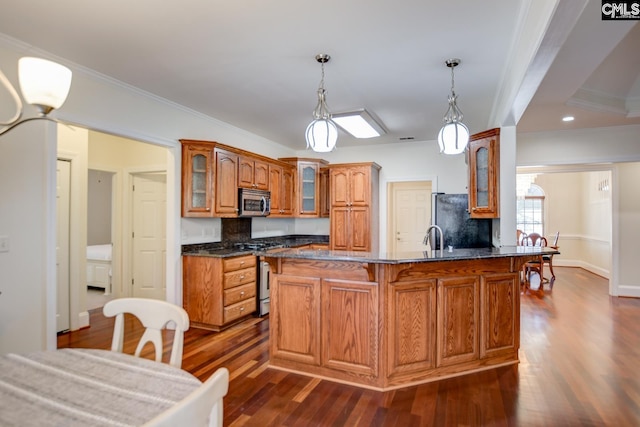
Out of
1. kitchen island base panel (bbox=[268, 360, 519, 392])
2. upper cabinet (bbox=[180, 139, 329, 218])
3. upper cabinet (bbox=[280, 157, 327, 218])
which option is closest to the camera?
kitchen island base panel (bbox=[268, 360, 519, 392])

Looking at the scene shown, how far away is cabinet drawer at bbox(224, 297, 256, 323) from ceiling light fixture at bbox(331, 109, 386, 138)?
2585 millimetres

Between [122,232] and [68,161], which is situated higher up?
[68,161]

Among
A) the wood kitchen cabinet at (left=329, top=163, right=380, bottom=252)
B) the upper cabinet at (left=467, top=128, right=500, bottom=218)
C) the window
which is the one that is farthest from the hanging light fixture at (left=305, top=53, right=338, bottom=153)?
the window

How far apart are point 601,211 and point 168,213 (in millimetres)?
8890

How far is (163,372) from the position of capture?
1284 millimetres

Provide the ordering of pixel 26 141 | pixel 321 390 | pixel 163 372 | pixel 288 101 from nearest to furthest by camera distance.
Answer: pixel 163 372 → pixel 321 390 → pixel 26 141 → pixel 288 101

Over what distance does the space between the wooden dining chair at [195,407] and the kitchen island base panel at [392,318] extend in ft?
5.97

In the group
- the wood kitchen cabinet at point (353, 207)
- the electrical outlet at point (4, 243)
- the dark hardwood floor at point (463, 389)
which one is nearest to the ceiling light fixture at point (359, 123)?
the wood kitchen cabinet at point (353, 207)

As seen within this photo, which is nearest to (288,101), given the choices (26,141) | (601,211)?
(26,141)

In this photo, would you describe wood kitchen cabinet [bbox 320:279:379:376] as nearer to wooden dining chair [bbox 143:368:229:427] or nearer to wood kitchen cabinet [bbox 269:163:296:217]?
wooden dining chair [bbox 143:368:229:427]

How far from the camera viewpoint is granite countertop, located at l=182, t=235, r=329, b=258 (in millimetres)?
4175

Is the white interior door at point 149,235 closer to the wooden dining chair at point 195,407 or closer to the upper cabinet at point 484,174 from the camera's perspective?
the upper cabinet at point 484,174

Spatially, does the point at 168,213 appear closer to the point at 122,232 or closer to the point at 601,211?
the point at 122,232

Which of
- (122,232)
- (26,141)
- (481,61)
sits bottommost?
(122,232)
